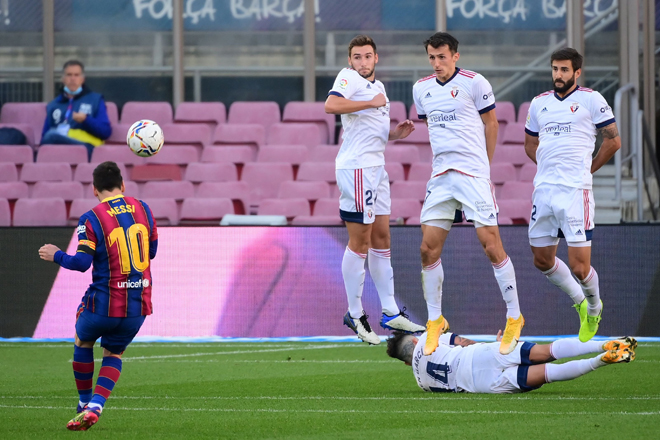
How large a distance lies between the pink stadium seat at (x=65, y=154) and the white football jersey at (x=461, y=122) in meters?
8.14

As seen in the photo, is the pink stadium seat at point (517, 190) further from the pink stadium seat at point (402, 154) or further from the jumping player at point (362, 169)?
the jumping player at point (362, 169)

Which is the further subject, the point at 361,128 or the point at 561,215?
the point at 361,128

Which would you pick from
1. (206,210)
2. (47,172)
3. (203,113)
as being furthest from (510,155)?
(47,172)

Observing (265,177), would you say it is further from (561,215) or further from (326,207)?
(561,215)

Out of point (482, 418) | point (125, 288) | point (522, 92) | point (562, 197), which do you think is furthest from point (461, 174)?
point (522, 92)

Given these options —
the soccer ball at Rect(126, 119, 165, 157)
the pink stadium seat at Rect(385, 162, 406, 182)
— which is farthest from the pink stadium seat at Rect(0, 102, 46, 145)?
the soccer ball at Rect(126, 119, 165, 157)

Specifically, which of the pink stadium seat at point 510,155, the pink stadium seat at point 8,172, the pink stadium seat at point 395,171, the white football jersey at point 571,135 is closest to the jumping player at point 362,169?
the white football jersey at point 571,135

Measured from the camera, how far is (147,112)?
15789mm

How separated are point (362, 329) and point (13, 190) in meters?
7.32

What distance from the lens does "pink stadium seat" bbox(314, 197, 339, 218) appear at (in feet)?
44.3

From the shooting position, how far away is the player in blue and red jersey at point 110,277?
20.2ft

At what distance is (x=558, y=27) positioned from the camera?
16656 millimetres

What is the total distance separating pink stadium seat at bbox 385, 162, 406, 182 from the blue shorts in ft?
26.2

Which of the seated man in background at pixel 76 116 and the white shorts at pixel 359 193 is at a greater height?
the seated man in background at pixel 76 116
